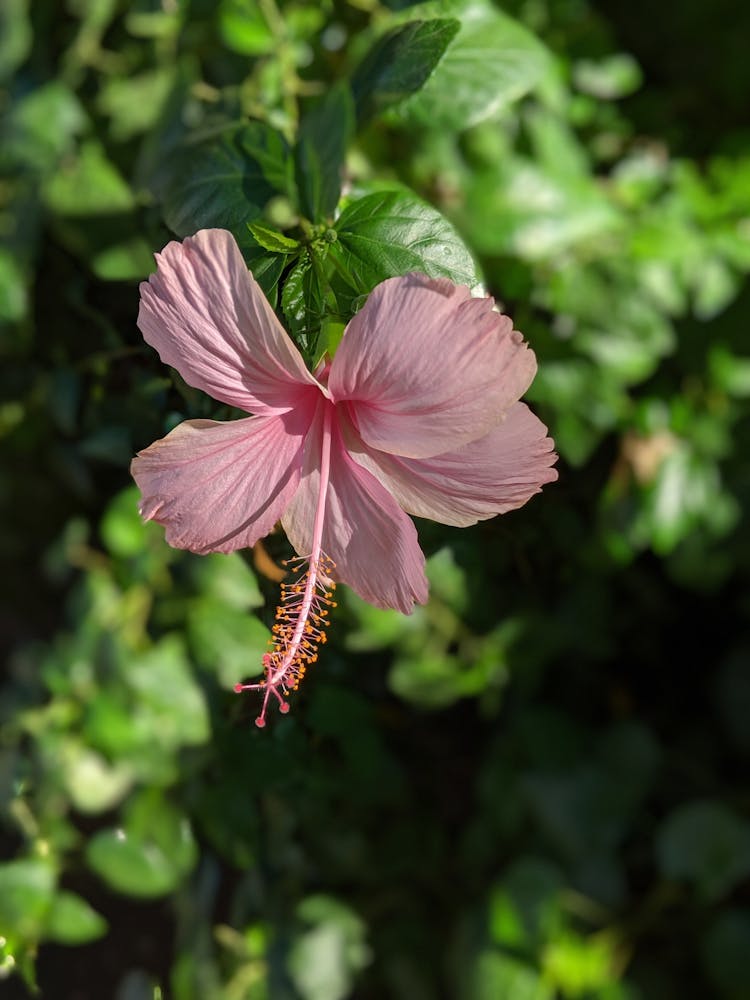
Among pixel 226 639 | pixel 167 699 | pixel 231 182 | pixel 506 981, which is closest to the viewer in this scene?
pixel 231 182

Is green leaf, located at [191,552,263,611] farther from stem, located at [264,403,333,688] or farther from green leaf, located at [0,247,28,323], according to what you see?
green leaf, located at [0,247,28,323]

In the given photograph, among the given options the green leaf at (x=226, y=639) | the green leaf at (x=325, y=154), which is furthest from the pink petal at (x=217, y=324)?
the green leaf at (x=226, y=639)

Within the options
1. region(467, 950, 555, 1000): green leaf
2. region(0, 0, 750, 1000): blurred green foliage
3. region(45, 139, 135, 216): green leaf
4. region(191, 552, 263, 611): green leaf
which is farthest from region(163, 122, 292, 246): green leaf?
region(467, 950, 555, 1000): green leaf

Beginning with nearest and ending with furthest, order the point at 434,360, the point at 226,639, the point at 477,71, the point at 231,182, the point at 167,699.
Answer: the point at 434,360 → the point at 231,182 → the point at 477,71 → the point at 226,639 → the point at 167,699

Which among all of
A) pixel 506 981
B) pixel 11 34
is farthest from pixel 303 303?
pixel 506 981

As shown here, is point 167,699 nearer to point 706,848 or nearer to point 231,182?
point 231,182

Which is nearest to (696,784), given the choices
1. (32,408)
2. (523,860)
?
(523,860)

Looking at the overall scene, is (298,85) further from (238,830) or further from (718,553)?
(718,553)
